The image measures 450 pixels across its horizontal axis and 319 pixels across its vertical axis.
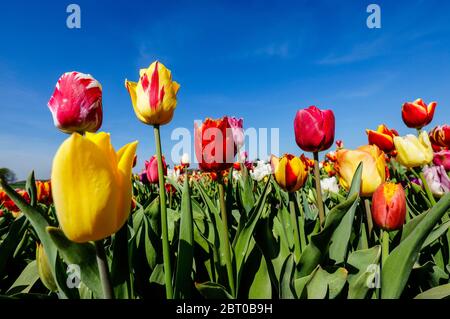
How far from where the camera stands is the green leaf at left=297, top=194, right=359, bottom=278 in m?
1.07

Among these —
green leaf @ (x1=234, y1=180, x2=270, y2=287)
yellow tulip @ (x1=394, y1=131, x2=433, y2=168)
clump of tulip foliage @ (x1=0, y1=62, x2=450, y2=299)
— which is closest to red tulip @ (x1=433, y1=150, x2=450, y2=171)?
yellow tulip @ (x1=394, y1=131, x2=433, y2=168)

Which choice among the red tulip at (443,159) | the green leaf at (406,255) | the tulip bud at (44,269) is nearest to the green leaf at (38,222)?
the tulip bud at (44,269)

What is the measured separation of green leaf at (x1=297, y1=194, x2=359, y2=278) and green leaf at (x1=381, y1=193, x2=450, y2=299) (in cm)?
21

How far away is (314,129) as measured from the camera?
4.62 ft

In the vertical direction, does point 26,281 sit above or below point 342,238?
below

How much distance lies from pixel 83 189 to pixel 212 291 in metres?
0.59

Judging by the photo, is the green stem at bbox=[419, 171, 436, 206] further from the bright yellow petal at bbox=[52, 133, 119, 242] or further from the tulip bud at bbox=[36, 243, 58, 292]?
the tulip bud at bbox=[36, 243, 58, 292]

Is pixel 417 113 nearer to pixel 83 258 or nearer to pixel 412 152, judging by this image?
pixel 412 152

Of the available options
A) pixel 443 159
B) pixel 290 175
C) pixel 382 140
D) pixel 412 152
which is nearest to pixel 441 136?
pixel 443 159

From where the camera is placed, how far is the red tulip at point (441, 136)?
291 centimetres

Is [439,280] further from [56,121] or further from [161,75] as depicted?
[56,121]

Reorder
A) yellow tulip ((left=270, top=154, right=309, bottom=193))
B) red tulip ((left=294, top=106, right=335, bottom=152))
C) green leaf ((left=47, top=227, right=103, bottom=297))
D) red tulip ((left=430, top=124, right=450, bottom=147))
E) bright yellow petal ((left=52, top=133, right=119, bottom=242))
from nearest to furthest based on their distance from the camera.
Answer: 1. bright yellow petal ((left=52, top=133, right=119, bottom=242))
2. green leaf ((left=47, top=227, right=103, bottom=297))
3. red tulip ((left=294, top=106, right=335, bottom=152))
4. yellow tulip ((left=270, top=154, right=309, bottom=193))
5. red tulip ((left=430, top=124, right=450, bottom=147))
